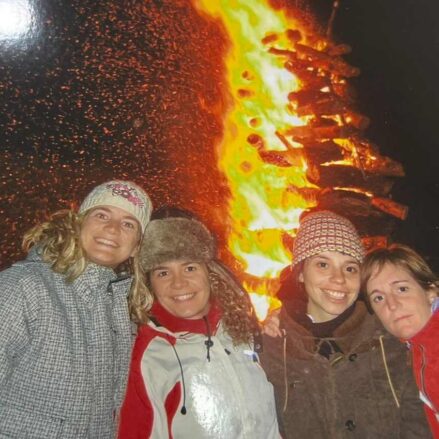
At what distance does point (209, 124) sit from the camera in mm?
9602

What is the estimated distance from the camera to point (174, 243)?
3.15 metres

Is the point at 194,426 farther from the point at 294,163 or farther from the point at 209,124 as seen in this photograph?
the point at 209,124

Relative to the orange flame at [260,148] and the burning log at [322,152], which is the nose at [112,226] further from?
the burning log at [322,152]

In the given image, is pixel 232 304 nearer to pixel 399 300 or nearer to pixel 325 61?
pixel 399 300

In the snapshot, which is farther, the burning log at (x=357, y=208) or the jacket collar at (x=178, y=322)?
the burning log at (x=357, y=208)

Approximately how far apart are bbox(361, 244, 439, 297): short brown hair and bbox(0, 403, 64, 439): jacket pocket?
7.00 ft

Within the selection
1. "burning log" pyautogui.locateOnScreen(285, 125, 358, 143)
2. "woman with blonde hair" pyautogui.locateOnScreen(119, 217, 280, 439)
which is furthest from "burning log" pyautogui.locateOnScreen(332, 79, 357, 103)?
"woman with blonde hair" pyautogui.locateOnScreen(119, 217, 280, 439)

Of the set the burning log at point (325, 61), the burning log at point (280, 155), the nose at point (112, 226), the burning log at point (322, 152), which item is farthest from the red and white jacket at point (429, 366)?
the burning log at point (325, 61)

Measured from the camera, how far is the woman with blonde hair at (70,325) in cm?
231

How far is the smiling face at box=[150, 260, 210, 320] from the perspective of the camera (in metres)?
2.97

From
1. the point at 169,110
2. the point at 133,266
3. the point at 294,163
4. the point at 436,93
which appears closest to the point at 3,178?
the point at 169,110

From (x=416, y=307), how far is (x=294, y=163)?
4.13 metres

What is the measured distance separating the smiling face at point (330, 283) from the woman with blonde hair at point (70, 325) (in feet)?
4.03

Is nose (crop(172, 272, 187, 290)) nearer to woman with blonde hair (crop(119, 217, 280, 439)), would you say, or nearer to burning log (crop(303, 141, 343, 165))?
woman with blonde hair (crop(119, 217, 280, 439))
